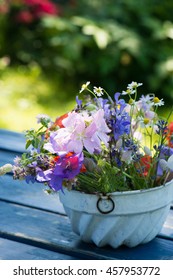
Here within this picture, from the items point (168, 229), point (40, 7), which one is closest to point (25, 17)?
point (40, 7)

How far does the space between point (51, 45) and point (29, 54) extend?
202 mm

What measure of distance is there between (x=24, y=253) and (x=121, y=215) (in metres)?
0.23

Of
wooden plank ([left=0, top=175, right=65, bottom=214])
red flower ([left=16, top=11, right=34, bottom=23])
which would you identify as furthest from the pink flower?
red flower ([left=16, top=11, right=34, bottom=23])

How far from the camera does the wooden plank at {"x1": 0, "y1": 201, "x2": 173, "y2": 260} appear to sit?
1.45 m

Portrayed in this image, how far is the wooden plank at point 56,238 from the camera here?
145 cm

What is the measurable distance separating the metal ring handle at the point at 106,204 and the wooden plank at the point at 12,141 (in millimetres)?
821

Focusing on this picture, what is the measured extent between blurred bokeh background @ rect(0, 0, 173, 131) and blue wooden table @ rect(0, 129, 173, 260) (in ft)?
7.71

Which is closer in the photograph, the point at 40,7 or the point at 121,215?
the point at 121,215

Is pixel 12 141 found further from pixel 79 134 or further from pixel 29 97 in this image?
pixel 29 97

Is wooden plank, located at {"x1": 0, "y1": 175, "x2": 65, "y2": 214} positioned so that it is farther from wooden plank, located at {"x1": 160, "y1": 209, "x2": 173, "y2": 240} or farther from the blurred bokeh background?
the blurred bokeh background

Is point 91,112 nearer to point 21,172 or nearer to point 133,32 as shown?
Result: point 21,172

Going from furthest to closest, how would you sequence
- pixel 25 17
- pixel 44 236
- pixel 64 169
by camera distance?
pixel 25 17, pixel 44 236, pixel 64 169

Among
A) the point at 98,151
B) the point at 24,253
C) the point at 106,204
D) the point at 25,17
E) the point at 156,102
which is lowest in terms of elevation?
the point at 24,253

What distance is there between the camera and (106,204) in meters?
1.38
